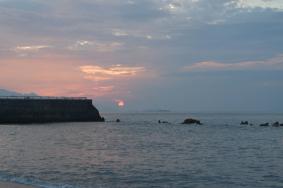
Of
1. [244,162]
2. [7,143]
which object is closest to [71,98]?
[7,143]

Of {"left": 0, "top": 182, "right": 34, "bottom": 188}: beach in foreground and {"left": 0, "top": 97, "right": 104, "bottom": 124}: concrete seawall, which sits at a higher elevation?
{"left": 0, "top": 97, "right": 104, "bottom": 124}: concrete seawall

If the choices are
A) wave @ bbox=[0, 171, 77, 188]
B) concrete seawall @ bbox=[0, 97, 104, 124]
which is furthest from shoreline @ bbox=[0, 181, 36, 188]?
concrete seawall @ bbox=[0, 97, 104, 124]

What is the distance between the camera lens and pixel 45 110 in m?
83.7

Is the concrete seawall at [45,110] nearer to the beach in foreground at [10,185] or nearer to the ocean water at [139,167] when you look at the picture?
the ocean water at [139,167]

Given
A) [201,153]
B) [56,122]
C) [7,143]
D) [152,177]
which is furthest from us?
[56,122]

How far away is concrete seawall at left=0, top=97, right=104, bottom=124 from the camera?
259ft

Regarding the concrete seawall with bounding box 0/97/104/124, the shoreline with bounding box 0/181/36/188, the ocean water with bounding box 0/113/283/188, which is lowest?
the ocean water with bounding box 0/113/283/188

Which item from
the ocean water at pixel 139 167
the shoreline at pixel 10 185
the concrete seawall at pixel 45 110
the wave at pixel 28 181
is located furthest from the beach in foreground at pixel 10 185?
the concrete seawall at pixel 45 110

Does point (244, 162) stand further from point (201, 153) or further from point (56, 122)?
point (56, 122)

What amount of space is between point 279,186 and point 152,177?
18.6ft

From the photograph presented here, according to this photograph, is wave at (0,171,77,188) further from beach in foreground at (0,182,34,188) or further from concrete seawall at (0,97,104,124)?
concrete seawall at (0,97,104,124)

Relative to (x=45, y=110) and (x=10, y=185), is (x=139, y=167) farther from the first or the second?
(x=45, y=110)

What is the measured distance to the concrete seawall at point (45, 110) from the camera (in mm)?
78875

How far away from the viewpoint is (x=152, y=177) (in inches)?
914
